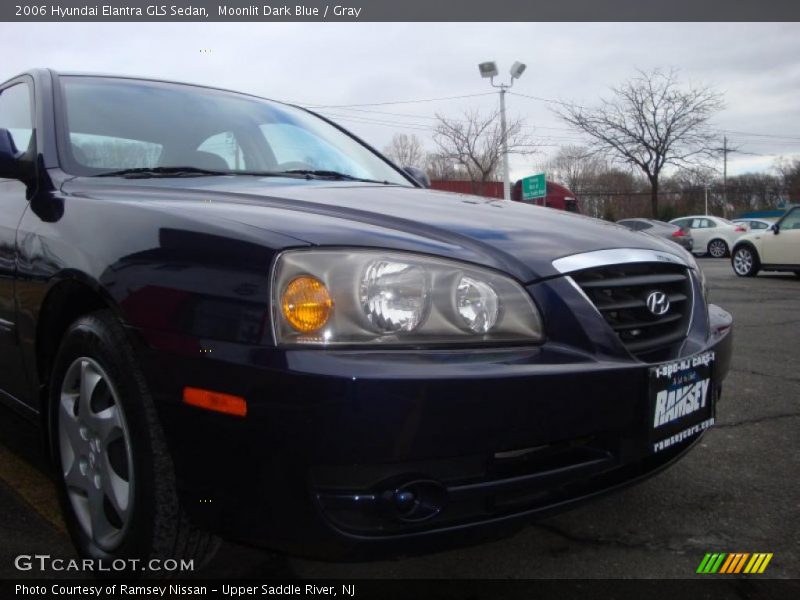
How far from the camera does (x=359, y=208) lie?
191cm

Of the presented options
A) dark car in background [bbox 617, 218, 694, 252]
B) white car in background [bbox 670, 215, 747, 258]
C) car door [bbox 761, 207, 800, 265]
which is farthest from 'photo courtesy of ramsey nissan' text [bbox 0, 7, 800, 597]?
white car in background [bbox 670, 215, 747, 258]

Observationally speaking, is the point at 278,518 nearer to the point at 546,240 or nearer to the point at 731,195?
the point at 546,240

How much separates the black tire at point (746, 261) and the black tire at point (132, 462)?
1200 cm

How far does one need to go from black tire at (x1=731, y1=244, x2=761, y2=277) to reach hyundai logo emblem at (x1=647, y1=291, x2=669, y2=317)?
11.1 metres

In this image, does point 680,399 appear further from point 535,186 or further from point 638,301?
point 535,186

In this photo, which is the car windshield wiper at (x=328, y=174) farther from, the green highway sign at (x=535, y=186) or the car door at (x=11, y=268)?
the green highway sign at (x=535, y=186)

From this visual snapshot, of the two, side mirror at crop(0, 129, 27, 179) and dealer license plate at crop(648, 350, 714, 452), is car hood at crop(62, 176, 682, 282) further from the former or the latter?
dealer license plate at crop(648, 350, 714, 452)

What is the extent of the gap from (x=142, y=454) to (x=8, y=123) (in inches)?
78.1

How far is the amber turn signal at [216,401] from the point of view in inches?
56.0

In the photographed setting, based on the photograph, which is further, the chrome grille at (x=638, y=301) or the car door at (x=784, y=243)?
the car door at (x=784, y=243)

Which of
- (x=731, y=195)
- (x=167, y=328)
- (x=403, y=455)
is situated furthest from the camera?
(x=731, y=195)

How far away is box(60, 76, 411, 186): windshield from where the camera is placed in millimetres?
2410

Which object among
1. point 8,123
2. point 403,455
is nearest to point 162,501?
point 403,455

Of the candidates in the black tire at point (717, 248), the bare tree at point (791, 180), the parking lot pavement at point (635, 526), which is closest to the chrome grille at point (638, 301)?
the parking lot pavement at point (635, 526)
